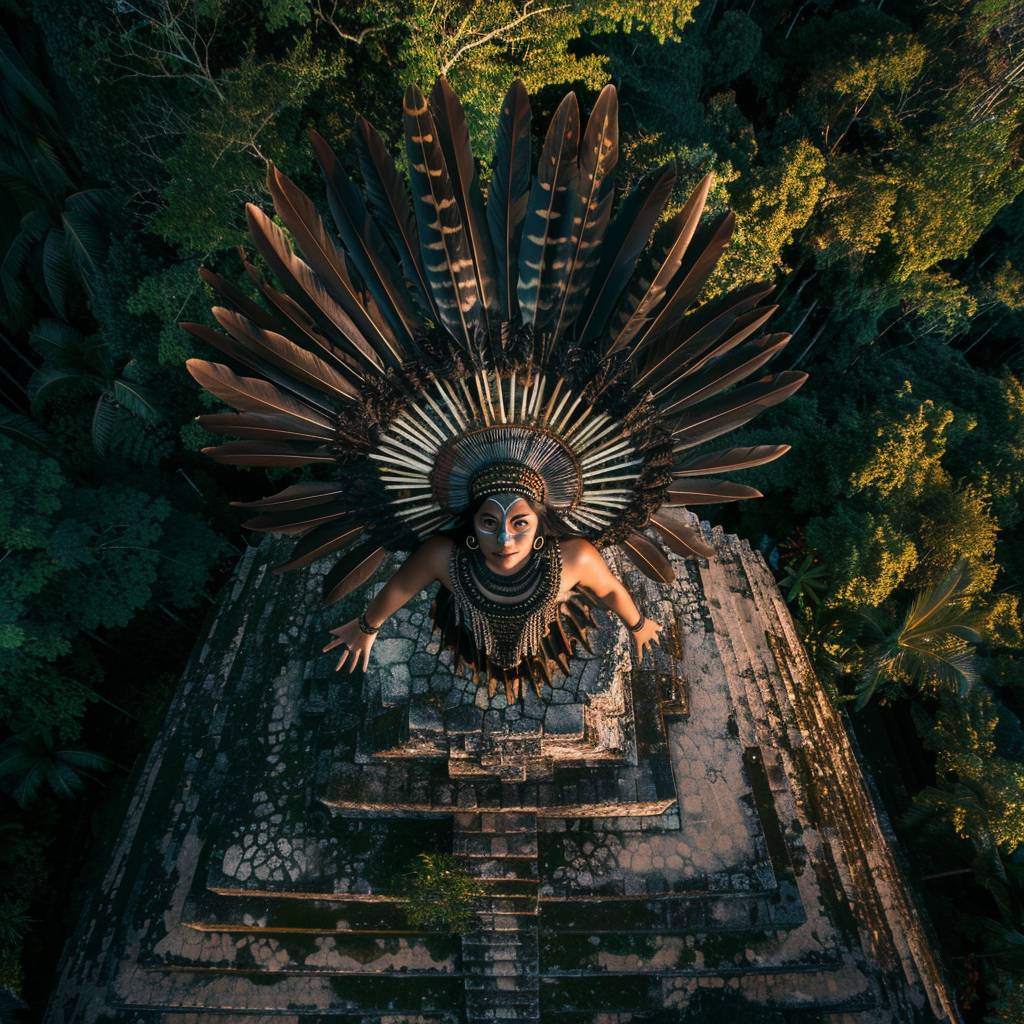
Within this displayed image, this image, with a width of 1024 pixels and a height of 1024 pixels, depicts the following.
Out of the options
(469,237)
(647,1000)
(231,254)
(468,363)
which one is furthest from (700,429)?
(231,254)

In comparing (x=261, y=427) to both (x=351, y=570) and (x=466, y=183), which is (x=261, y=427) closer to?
(x=351, y=570)

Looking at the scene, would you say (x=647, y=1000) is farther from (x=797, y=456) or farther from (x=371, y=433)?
(x=797, y=456)

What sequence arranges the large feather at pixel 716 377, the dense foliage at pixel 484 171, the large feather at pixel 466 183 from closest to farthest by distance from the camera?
the large feather at pixel 466 183 → the large feather at pixel 716 377 → the dense foliage at pixel 484 171

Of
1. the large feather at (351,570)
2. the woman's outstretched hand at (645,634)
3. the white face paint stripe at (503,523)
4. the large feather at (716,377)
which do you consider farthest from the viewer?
the woman's outstretched hand at (645,634)

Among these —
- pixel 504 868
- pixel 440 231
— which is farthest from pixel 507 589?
pixel 504 868

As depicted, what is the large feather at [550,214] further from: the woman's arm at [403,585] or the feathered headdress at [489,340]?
the woman's arm at [403,585]

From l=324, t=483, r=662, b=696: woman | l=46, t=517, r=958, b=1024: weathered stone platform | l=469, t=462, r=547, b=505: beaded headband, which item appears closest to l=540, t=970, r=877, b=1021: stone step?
l=46, t=517, r=958, b=1024: weathered stone platform

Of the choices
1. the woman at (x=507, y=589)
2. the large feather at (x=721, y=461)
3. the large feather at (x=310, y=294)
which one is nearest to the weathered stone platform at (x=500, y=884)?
the woman at (x=507, y=589)
